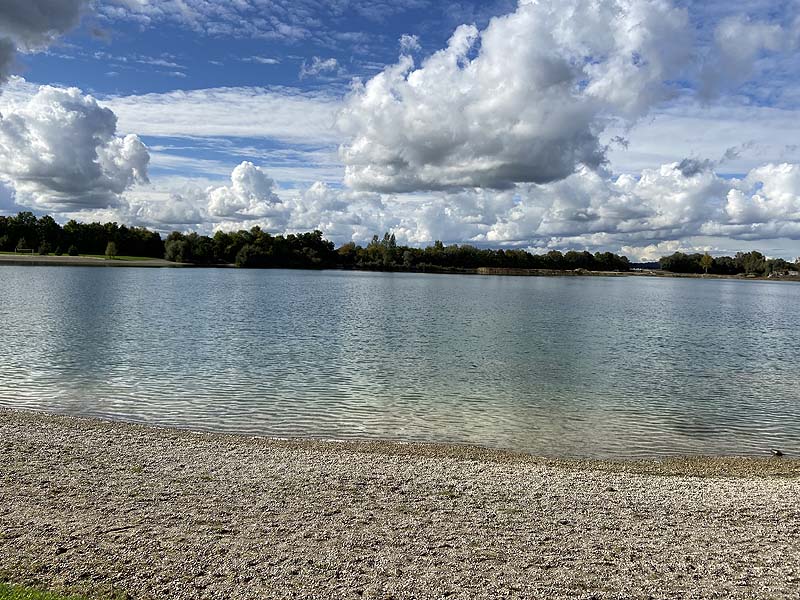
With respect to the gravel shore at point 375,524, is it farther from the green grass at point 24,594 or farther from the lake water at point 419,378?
the lake water at point 419,378

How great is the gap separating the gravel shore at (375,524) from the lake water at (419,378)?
3588mm

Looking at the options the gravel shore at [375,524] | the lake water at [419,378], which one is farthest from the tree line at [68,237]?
the gravel shore at [375,524]

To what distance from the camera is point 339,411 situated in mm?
18406

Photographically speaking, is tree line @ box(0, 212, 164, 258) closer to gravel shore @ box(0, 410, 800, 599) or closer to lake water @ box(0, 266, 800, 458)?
lake water @ box(0, 266, 800, 458)

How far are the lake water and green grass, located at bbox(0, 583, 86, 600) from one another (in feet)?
30.0

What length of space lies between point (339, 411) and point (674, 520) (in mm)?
10766

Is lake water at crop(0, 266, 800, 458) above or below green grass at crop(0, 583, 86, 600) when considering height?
below

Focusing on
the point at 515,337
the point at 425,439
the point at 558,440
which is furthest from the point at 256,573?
the point at 515,337

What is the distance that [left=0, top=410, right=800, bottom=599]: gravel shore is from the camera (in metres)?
7.28

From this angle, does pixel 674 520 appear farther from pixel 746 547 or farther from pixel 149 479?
pixel 149 479

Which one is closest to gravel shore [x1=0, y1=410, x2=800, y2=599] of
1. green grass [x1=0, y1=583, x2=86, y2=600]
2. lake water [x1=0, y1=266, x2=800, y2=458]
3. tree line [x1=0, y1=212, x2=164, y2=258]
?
green grass [x1=0, y1=583, x2=86, y2=600]

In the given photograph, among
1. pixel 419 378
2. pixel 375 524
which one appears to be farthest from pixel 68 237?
pixel 375 524

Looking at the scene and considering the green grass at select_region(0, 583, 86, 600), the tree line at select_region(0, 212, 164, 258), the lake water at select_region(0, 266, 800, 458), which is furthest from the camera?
the tree line at select_region(0, 212, 164, 258)

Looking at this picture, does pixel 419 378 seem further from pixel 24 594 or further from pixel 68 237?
pixel 68 237
